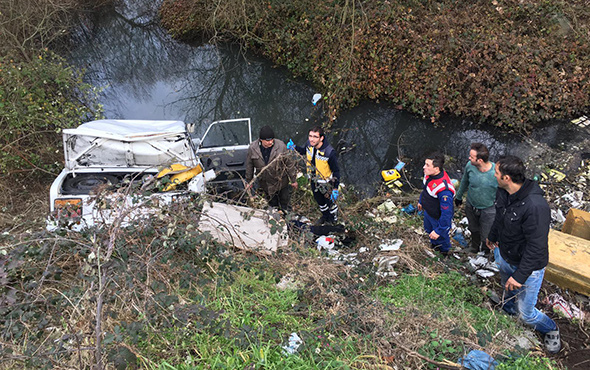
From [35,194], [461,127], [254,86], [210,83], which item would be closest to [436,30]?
[461,127]

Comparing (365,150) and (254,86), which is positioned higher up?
(254,86)

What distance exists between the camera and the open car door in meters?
5.49

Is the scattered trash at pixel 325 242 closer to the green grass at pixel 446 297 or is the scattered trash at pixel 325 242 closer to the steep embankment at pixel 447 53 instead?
the green grass at pixel 446 297

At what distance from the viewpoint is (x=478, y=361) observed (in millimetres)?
2795

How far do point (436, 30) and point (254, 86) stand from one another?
16.2 ft

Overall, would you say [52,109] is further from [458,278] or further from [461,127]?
[461,127]

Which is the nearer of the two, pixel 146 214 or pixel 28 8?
pixel 146 214

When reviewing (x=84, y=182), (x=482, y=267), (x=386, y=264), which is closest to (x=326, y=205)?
(x=386, y=264)

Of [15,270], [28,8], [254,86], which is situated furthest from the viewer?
[254,86]

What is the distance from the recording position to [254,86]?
10.4 m

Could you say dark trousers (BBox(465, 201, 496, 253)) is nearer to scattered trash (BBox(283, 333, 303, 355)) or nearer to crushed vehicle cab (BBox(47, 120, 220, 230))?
scattered trash (BBox(283, 333, 303, 355))

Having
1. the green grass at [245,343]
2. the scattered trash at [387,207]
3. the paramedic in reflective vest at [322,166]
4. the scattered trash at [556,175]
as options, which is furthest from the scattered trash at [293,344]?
the scattered trash at [556,175]

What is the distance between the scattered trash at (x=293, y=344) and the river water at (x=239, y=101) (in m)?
4.55

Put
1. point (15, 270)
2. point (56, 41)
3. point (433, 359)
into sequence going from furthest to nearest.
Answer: point (56, 41) < point (15, 270) < point (433, 359)
